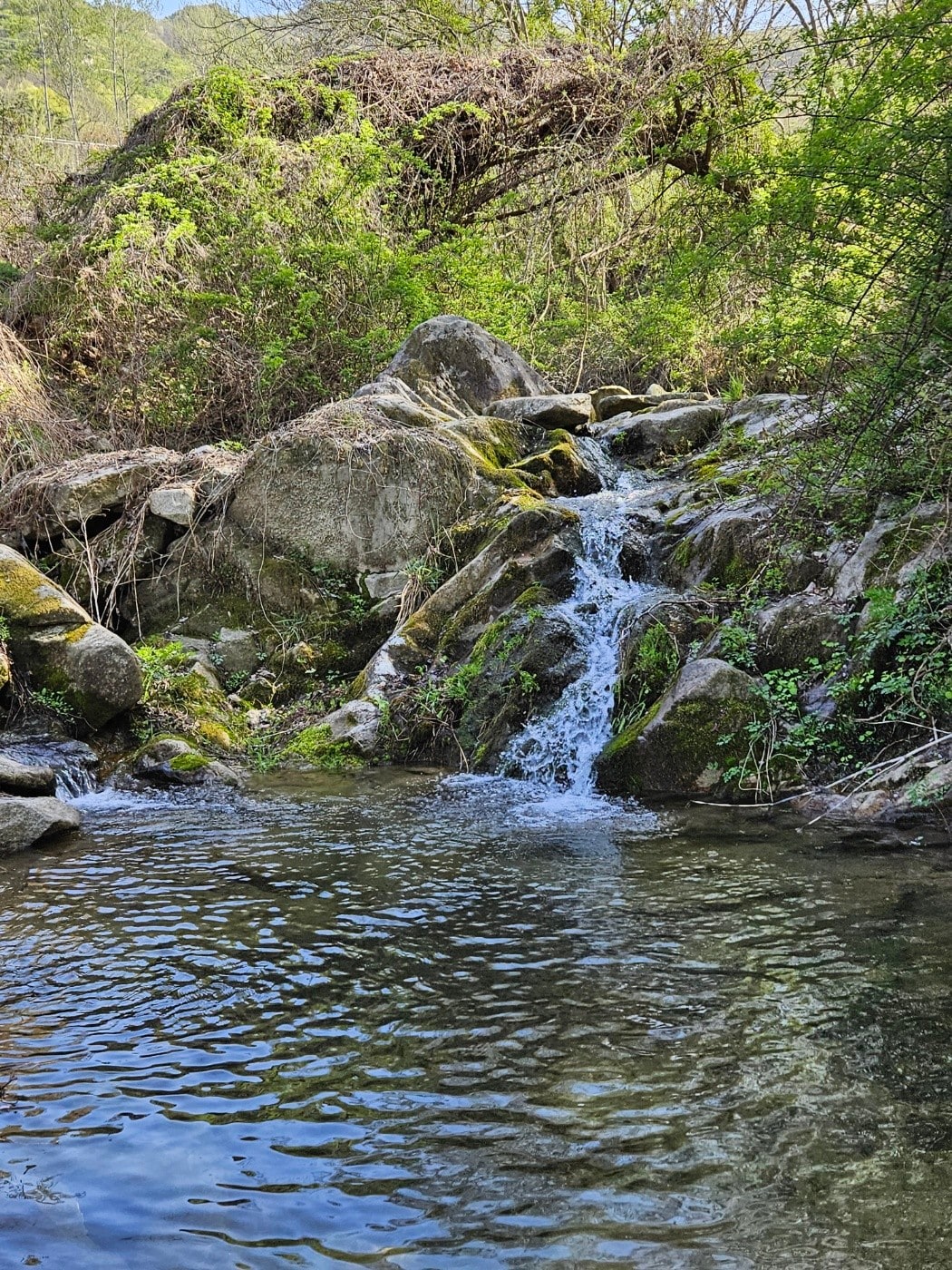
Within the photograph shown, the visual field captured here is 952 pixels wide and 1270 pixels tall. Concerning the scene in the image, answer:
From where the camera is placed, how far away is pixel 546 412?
40.4ft

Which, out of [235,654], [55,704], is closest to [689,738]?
[235,654]

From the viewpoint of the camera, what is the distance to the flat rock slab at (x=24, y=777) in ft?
Result: 23.1

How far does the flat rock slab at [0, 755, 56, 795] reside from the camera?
7.05 metres

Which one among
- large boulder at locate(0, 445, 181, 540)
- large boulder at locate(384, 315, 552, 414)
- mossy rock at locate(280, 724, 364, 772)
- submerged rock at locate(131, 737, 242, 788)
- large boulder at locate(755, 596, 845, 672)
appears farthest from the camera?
large boulder at locate(384, 315, 552, 414)

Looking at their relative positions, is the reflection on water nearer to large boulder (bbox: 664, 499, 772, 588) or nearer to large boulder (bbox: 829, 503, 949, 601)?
large boulder (bbox: 829, 503, 949, 601)

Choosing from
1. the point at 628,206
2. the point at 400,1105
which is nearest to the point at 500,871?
the point at 400,1105

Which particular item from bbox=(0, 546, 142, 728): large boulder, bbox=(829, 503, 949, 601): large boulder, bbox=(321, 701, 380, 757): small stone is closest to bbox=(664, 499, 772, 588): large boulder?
bbox=(829, 503, 949, 601): large boulder

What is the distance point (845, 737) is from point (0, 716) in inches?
268

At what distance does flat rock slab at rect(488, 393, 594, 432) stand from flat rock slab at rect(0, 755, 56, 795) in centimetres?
703

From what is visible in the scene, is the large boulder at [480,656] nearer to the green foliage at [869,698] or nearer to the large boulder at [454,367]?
the green foliage at [869,698]

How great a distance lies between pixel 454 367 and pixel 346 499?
9.70 feet

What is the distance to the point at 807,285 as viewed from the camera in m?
7.30

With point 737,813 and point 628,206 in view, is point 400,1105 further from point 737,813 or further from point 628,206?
point 628,206

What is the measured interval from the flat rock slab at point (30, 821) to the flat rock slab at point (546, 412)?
24.6 feet
